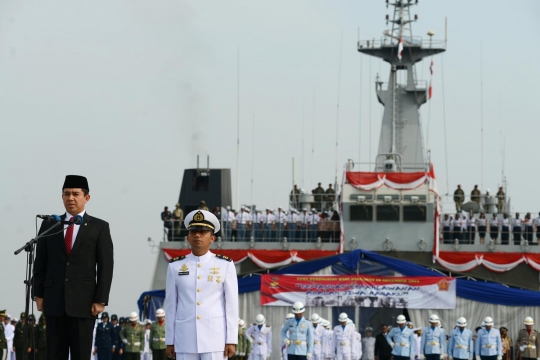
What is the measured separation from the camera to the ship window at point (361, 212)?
117 feet

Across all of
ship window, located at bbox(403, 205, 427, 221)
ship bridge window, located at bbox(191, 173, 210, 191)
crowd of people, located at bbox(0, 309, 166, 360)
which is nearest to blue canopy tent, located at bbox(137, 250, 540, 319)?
crowd of people, located at bbox(0, 309, 166, 360)

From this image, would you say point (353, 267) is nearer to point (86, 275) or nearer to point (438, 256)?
point (438, 256)

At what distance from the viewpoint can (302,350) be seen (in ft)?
80.4

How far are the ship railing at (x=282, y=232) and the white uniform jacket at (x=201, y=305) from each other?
27.2 m

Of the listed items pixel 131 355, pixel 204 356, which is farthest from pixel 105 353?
pixel 204 356

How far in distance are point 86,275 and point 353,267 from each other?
21059 millimetres

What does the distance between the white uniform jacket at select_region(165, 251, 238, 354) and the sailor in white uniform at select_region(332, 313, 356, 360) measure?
1776 centimetres

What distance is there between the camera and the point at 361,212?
35.8 m

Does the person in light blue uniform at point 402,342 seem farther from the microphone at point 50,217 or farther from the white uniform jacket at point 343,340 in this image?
the microphone at point 50,217

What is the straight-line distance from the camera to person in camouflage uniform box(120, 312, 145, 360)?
29203mm

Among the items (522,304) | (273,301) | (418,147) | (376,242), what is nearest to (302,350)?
(273,301)

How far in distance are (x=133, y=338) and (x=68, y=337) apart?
19803 millimetres

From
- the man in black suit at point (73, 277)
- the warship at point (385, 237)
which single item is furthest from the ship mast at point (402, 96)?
the man in black suit at point (73, 277)

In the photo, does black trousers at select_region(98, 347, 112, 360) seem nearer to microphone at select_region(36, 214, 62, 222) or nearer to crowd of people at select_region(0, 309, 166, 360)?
crowd of people at select_region(0, 309, 166, 360)
